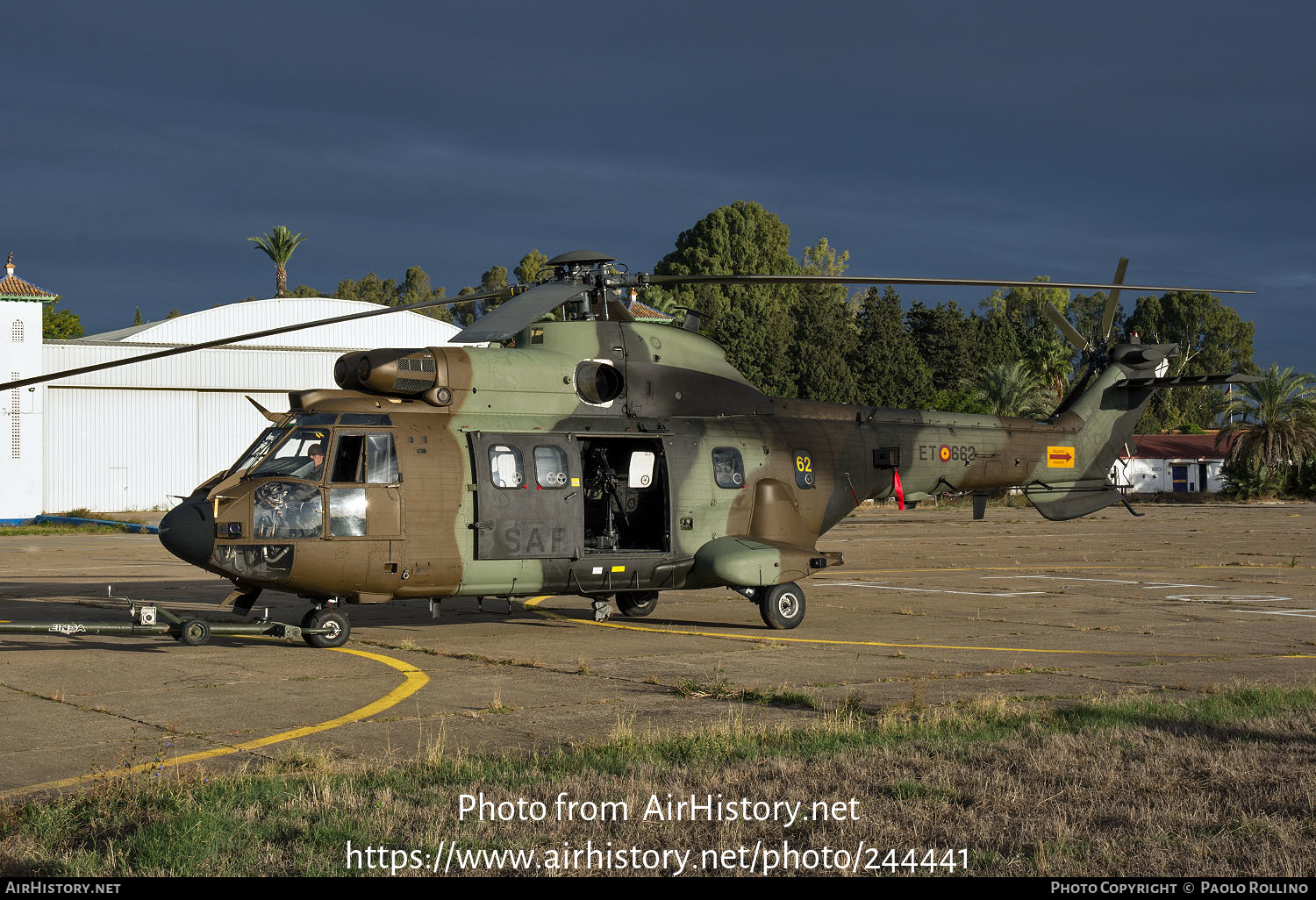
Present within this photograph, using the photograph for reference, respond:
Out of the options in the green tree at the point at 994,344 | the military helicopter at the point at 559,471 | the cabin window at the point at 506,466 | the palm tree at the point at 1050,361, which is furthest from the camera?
the green tree at the point at 994,344

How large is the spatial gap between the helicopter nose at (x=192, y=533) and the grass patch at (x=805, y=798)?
5582mm

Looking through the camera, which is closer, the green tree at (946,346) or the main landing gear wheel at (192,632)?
the main landing gear wheel at (192,632)

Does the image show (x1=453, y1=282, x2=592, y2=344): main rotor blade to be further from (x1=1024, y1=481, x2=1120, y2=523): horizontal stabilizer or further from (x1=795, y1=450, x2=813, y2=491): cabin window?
(x1=1024, y1=481, x2=1120, y2=523): horizontal stabilizer

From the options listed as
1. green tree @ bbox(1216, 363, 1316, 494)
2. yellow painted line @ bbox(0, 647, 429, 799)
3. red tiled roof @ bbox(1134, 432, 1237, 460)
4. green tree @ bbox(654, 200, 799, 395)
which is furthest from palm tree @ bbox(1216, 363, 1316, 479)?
yellow painted line @ bbox(0, 647, 429, 799)

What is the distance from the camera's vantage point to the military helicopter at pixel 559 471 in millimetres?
14117

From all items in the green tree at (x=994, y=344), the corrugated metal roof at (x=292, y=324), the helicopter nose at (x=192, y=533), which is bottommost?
the helicopter nose at (x=192, y=533)

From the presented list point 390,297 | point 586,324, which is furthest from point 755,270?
point 586,324

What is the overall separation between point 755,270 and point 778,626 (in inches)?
4422

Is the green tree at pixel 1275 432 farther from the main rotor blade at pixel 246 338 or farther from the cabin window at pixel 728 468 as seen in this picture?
the main rotor blade at pixel 246 338

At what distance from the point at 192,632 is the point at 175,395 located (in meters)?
49.5

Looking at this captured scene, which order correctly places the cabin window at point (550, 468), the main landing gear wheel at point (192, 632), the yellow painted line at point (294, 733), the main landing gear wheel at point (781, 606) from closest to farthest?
the yellow painted line at point (294, 733)
the main landing gear wheel at point (192, 632)
the cabin window at point (550, 468)
the main landing gear wheel at point (781, 606)

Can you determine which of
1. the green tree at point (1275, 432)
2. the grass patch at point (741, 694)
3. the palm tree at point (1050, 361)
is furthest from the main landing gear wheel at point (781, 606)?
the palm tree at point (1050, 361)

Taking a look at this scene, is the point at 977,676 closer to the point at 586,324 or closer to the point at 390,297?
the point at 586,324
